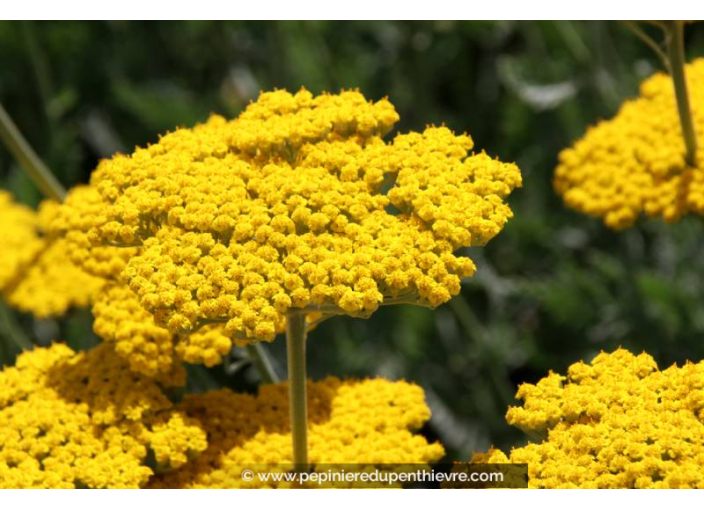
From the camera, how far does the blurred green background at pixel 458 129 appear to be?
363 cm

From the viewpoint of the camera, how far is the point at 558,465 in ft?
6.46

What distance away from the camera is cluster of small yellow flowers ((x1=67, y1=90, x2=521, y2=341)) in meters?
1.94

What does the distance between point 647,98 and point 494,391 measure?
1221mm

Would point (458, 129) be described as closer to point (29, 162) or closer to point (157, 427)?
point (29, 162)

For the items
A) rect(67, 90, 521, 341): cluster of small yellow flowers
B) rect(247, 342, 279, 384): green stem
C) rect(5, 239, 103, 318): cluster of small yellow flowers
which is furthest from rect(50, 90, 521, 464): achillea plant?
rect(5, 239, 103, 318): cluster of small yellow flowers

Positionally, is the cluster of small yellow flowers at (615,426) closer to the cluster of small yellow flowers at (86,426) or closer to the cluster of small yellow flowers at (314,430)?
the cluster of small yellow flowers at (314,430)

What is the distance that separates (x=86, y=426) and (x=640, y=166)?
128 centimetres

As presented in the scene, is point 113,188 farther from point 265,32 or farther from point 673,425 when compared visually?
point 265,32

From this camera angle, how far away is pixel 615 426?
1.98m

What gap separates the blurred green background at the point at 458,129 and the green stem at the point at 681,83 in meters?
0.60

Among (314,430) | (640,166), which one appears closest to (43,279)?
(314,430)

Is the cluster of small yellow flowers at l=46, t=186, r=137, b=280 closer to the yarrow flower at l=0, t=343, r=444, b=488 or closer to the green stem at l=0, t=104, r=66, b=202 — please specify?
the yarrow flower at l=0, t=343, r=444, b=488

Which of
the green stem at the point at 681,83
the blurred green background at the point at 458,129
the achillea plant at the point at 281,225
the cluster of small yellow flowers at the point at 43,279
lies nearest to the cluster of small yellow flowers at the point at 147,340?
the achillea plant at the point at 281,225
